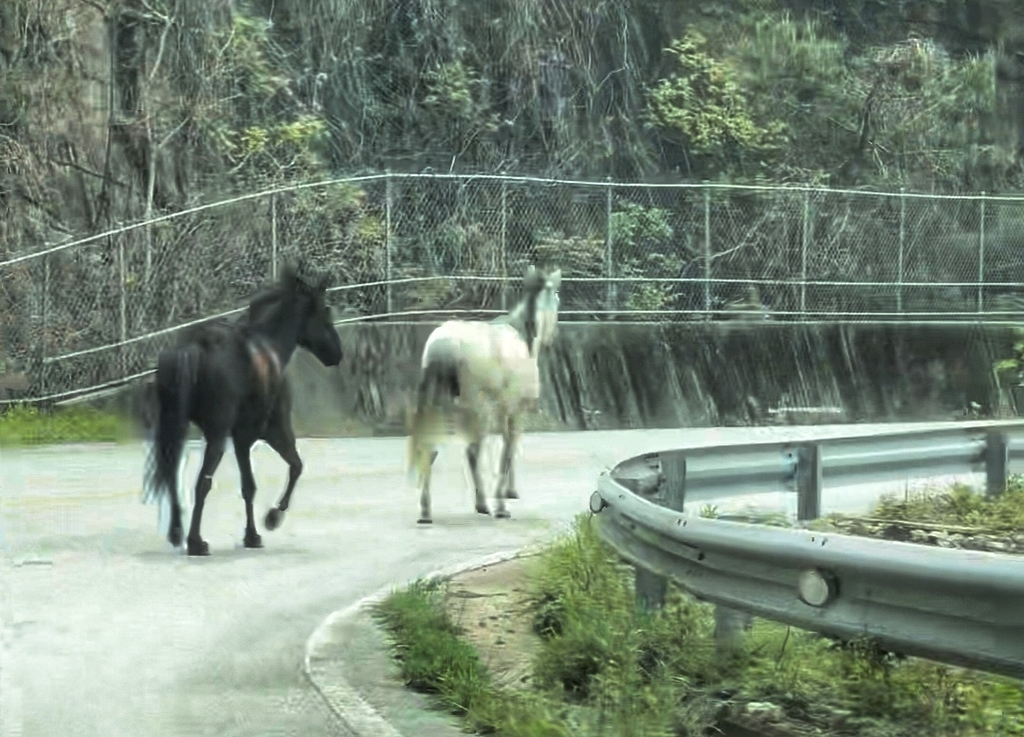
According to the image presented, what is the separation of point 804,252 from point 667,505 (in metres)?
1.12

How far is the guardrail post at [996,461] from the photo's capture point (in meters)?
8.12

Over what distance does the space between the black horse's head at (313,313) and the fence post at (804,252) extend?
68.1 inches

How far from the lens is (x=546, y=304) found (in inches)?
246

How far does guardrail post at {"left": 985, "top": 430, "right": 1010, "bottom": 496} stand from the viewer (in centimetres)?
812

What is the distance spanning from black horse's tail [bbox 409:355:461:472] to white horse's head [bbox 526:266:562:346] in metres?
0.34

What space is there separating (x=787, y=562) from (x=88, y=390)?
8.71ft

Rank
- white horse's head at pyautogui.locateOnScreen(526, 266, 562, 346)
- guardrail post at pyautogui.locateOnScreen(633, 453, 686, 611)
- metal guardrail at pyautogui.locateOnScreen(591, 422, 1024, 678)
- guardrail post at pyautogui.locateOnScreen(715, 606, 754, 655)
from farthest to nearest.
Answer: white horse's head at pyautogui.locateOnScreen(526, 266, 562, 346)
guardrail post at pyautogui.locateOnScreen(633, 453, 686, 611)
guardrail post at pyautogui.locateOnScreen(715, 606, 754, 655)
metal guardrail at pyautogui.locateOnScreen(591, 422, 1024, 678)

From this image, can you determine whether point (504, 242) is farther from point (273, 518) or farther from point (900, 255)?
point (900, 255)

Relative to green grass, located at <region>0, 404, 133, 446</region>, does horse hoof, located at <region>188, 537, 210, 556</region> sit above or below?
below

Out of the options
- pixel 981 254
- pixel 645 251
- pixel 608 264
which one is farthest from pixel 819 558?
pixel 981 254

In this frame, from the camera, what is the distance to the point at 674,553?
544 centimetres

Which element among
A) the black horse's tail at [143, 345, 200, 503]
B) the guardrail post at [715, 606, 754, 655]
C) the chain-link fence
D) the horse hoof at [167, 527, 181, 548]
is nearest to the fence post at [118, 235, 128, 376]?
the chain-link fence

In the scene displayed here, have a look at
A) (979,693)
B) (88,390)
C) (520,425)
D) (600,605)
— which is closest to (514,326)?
(520,425)

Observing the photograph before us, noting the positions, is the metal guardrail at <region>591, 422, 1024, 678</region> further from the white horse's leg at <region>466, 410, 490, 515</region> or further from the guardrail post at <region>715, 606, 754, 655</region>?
the white horse's leg at <region>466, 410, 490, 515</region>
